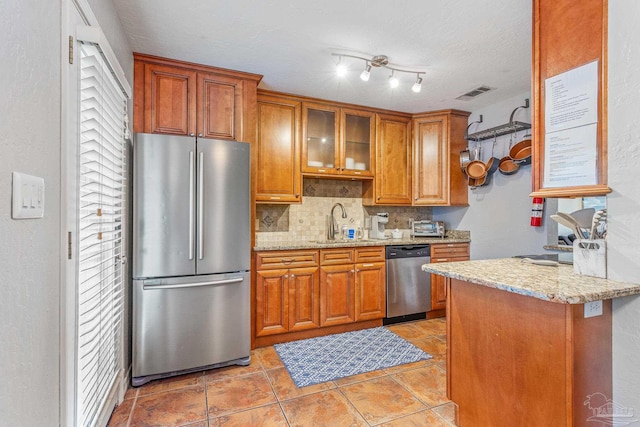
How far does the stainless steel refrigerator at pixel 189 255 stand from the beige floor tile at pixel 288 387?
34 centimetres

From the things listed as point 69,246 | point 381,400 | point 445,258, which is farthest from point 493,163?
point 69,246

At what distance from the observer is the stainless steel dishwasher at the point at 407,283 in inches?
135

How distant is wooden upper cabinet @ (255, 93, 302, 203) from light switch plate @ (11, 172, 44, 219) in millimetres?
2104

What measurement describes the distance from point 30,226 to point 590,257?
7.19ft

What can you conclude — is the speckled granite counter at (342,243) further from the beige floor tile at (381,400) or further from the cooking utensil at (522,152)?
the beige floor tile at (381,400)

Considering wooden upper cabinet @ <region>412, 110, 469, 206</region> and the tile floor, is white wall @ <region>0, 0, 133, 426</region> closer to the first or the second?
the tile floor

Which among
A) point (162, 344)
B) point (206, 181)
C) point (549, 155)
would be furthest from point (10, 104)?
point (549, 155)

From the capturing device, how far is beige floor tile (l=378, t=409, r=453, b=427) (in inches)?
72.5

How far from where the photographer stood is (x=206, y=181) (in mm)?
2398

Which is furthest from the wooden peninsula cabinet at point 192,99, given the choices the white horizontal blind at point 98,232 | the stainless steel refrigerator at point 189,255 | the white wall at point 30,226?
the white wall at point 30,226

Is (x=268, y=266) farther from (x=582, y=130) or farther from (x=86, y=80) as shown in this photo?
(x=582, y=130)

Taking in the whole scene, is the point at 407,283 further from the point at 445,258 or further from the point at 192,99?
the point at 192,99

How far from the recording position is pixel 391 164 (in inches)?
148

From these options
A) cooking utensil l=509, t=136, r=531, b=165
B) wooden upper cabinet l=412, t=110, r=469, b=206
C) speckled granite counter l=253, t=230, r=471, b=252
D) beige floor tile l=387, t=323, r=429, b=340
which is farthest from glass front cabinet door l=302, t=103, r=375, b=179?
beige floor tile l=387, t=323, r=429, b=340
